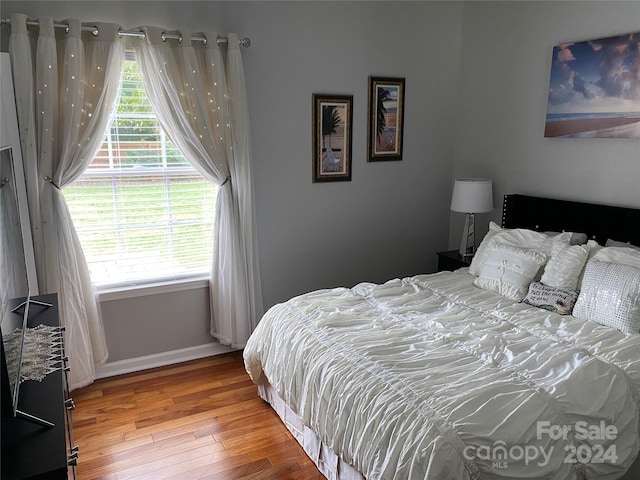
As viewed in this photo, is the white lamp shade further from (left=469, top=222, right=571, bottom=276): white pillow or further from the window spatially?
the window

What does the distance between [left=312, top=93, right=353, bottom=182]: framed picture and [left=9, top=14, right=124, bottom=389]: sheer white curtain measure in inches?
56.3

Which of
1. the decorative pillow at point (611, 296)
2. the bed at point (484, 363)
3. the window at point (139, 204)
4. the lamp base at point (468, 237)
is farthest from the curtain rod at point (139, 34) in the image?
the decorative pillow at point (611, 296)

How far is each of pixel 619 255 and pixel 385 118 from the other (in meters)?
2.02

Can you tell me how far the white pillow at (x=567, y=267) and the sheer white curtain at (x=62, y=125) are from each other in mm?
2836

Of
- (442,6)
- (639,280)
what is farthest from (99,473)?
(442,6)

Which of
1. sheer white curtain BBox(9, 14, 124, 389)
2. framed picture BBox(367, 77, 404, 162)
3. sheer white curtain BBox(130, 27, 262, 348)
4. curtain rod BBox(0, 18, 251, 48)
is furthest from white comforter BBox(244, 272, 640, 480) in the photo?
curtain rod BBox(0, 18, 251, 48)

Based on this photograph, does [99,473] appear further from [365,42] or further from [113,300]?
[365,42]

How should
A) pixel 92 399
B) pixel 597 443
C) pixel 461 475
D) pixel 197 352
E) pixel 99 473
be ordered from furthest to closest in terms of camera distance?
pixel 197 352 < pixel 92 399 < pixel 99 473 < pixel 597 443 < pixel 461 475

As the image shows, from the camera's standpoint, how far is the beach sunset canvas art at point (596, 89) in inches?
117

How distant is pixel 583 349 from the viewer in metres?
2.26

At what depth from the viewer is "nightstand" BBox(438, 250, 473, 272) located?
3826mm

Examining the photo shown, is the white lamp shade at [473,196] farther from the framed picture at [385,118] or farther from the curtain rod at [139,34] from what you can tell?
the curtain rod at [139,34]

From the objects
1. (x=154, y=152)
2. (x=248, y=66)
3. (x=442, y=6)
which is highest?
(x=442, y=6)

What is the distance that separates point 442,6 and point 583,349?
3.00 meters
